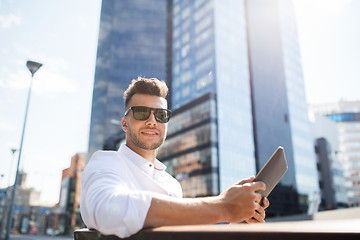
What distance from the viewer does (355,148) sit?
103188mm

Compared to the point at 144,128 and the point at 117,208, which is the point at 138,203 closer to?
the point at 117,208

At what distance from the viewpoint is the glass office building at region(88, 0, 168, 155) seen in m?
62.5

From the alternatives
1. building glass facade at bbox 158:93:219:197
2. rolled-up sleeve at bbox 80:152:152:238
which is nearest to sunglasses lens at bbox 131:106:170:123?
rolled-up sleeve at bbox 80:152:152:238

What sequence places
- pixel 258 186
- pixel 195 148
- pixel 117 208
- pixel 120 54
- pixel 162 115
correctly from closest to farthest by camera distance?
1. pixel 117 208
2. pixel 258 186
3. pixel 162 115
4. pixel 195 148
5. pixel 120 54

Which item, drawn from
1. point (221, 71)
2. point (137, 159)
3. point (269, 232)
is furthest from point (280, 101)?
point (269, 232)

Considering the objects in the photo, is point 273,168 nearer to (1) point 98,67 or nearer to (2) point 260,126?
(2) point 260,126

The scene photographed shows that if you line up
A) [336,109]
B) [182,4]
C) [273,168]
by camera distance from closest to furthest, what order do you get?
Result: [273,168]
[182,4]
[336,109]

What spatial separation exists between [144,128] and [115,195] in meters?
0.63

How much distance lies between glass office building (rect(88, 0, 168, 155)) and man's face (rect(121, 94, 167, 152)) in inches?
2344

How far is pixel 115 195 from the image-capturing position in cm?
98

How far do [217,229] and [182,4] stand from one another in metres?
70.4

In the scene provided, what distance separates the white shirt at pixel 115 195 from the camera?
3.04ft

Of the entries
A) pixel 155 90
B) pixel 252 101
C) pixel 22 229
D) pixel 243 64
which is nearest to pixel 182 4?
pixel 243 64

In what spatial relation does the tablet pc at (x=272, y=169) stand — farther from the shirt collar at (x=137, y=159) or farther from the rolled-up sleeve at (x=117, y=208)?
the shirt collar at (x=137, y=159)
